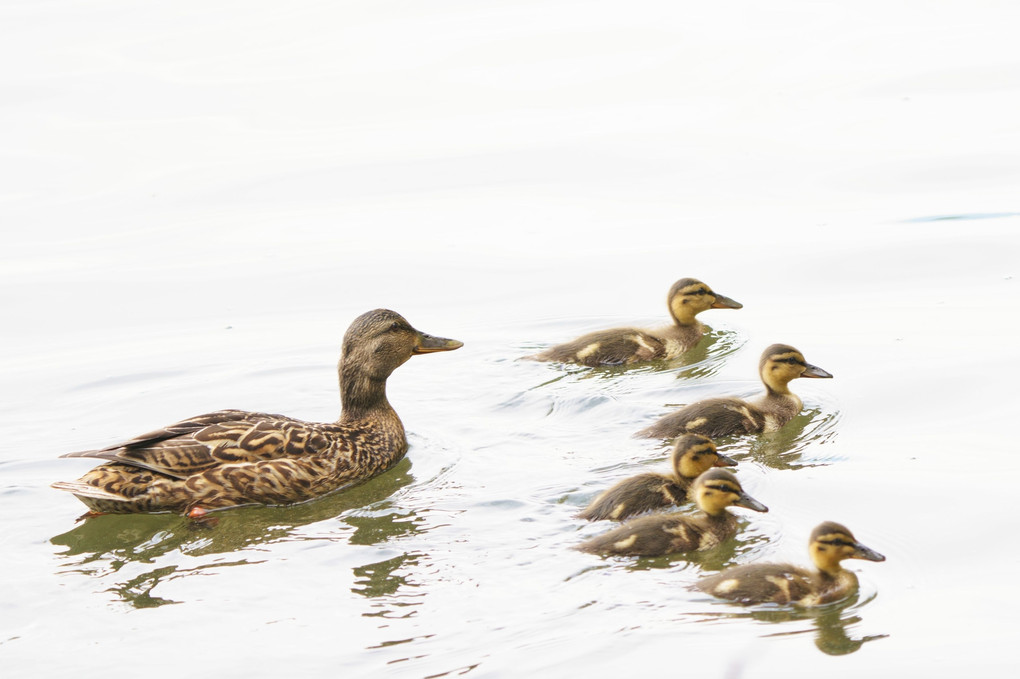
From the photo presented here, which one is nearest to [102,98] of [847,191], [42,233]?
[42,233]

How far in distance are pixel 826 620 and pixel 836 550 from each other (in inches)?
12.4

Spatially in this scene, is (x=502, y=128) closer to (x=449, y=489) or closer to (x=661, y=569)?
(x=449, y=489)

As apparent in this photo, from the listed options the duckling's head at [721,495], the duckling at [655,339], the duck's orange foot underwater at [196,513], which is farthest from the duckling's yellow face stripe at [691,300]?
the duck's orange foot underwater at [196,513]

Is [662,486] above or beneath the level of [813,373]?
beneath

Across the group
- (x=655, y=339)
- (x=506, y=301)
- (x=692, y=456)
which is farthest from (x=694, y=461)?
(x=506, y=301)

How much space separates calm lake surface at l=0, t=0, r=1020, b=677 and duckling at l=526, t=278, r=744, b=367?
0.12 m

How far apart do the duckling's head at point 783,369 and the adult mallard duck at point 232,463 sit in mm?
1831

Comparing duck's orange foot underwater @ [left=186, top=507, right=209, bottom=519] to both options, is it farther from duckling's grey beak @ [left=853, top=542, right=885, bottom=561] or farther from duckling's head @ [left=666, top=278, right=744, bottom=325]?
duckling's head @ [left=666, top=278, right=744, bottom=325]

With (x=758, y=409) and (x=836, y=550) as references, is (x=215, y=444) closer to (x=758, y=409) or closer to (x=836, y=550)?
(x=758, y=409)

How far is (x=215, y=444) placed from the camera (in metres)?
6.50

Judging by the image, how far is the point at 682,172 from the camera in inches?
447

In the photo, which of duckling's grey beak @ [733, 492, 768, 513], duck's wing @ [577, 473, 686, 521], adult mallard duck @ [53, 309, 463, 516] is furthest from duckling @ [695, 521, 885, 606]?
adult mallard duck @ [53, 309, 463, 516]

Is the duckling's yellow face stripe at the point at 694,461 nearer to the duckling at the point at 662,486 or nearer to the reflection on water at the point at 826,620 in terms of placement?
the duckling at the point at 662,486

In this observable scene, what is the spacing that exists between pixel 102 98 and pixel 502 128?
3618 millimetres
